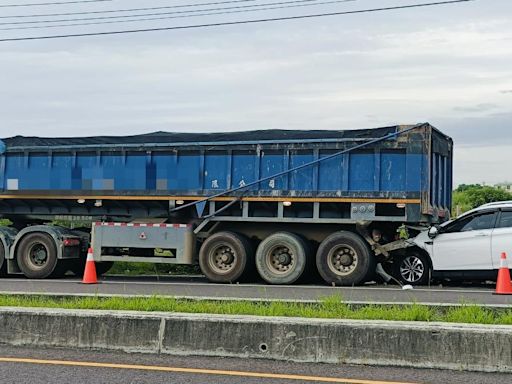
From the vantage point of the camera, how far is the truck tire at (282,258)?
52.6ft

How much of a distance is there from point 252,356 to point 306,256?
26.0 ft

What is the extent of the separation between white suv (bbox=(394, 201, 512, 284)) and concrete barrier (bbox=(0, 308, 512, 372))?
7.00 metres

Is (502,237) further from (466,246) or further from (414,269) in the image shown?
(414,269)

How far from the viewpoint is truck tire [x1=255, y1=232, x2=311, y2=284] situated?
52.6 ft

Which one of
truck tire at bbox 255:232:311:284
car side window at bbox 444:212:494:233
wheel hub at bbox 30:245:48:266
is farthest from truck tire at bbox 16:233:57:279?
car side window at bbox 444:212:494:233

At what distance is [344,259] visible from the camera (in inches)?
625

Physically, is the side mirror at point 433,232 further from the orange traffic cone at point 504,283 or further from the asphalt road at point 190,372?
the asphalt road at point 190,372

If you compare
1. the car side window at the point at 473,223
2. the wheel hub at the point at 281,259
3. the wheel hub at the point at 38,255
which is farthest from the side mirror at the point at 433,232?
the wheel hub at the point at 38,255

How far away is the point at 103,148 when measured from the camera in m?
17.7

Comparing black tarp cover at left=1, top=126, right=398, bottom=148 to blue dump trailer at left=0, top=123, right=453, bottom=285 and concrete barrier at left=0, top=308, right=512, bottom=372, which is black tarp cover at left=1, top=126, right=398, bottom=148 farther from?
concrete barrier at left=0, top=308, right=512, bottom=372

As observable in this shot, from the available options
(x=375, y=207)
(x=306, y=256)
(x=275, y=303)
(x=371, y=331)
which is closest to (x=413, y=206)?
(x=375, y=207)

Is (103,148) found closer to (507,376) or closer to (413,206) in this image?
(413,206)

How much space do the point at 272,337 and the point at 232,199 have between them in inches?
342

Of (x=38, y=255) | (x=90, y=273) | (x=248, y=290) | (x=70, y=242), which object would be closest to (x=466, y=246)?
(x=248, y=290)
